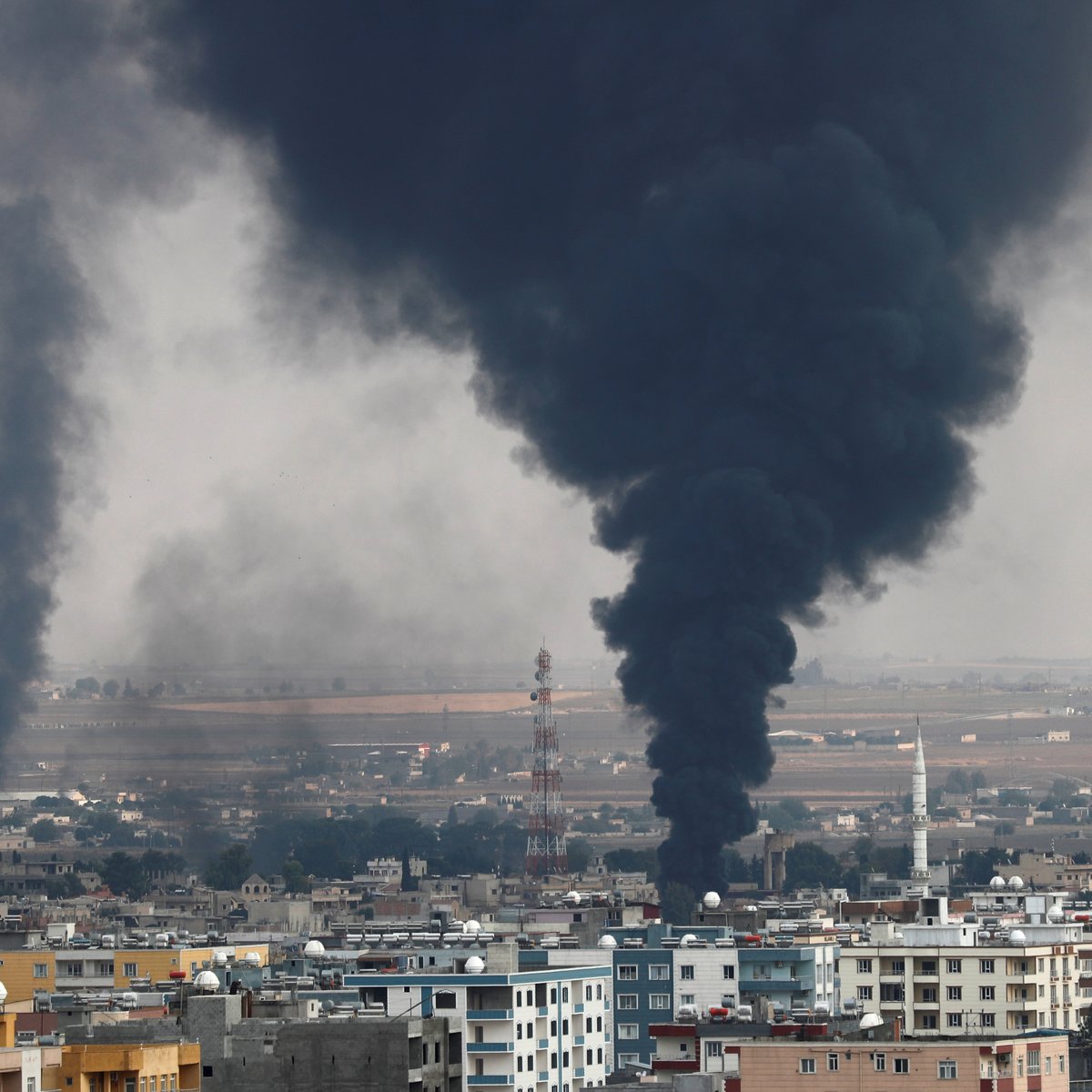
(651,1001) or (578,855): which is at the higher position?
(578,855)

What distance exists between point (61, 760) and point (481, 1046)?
445 ft

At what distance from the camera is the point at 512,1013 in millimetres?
37250

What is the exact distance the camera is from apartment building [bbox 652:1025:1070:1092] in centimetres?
3025

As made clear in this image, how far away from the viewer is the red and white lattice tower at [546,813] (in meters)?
120

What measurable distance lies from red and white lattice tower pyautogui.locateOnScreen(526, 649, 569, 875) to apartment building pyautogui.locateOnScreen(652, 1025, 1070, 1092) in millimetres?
81544

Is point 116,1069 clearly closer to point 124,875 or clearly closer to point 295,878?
point 295,878

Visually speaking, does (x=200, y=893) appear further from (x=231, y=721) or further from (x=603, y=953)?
(x=603, y=953)

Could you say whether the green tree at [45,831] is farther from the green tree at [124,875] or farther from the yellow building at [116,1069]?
the yellow building at [116,1069]

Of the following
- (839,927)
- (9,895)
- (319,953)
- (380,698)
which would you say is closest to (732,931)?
(839,927)

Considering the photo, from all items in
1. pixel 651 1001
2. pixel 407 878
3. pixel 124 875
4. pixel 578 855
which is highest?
pixel 578 855

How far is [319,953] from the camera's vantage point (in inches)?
1951

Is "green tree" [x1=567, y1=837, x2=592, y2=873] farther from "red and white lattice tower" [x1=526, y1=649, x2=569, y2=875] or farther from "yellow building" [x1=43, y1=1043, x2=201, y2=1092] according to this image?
"yellow building" [x1=43, y1=1043, x2=201, y2=1092]

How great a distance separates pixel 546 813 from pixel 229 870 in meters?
12.0

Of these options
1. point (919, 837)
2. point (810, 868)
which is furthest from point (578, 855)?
point (919, 837)
